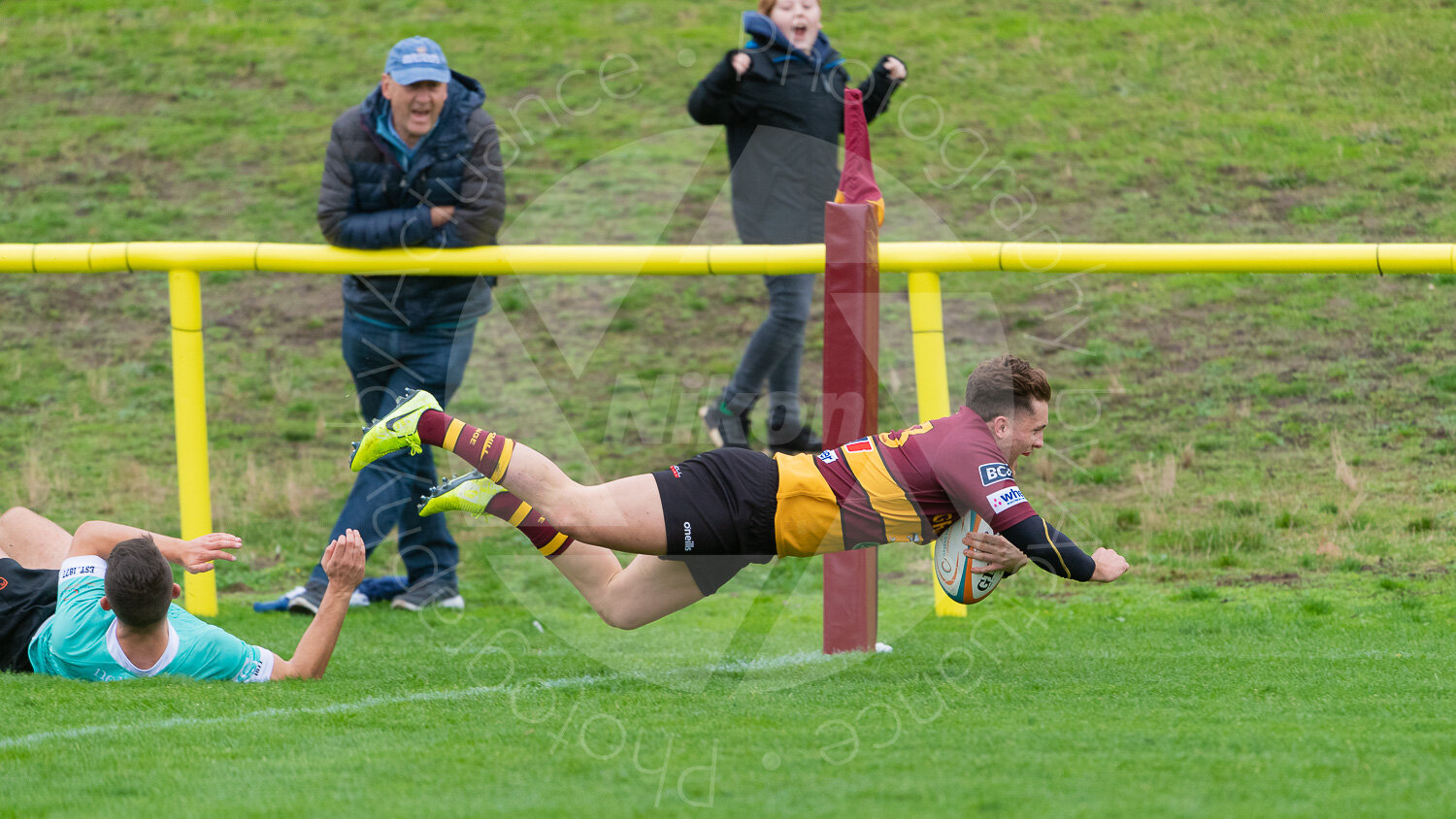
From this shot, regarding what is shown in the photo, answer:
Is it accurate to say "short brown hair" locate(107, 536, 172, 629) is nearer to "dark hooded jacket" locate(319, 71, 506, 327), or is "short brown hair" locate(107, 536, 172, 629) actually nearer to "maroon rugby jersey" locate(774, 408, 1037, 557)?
"maroon rugby jersey" locate(774, 408, 1037, 557)

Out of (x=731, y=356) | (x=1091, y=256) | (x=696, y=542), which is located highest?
(x=1091, y=256)

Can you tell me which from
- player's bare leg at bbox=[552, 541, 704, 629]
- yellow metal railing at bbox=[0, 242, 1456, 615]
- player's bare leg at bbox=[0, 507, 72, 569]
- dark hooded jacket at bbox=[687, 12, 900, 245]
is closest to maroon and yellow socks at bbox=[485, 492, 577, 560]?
player's bare leg at bbox=[552, 541, 704, 629]

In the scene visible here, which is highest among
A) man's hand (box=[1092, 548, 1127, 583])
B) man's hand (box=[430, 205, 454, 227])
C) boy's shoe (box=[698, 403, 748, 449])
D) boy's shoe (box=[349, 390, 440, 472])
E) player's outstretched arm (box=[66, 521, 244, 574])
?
man's hand (box=[430, 205, 454, 227])

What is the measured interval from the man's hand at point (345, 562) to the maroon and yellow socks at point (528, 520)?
0.51 metres

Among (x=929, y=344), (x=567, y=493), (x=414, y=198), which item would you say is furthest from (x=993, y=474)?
(x=414, y=198)

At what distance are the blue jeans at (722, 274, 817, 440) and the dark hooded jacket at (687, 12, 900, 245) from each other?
0.97ft

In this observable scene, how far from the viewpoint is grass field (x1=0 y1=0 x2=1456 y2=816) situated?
4.27 meters

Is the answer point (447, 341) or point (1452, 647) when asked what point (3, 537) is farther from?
point (1452, 647)

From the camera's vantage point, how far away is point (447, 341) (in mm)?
7434

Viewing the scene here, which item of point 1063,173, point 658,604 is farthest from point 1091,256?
point 1063,173

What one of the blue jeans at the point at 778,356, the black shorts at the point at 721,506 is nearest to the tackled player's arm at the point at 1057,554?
the black shorts at the point at 721,506

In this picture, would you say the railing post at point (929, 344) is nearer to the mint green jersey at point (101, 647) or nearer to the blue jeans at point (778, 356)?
the blue jeans at point (778, 356)

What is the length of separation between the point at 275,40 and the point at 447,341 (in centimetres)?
1250

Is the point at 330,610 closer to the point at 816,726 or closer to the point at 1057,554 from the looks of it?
the point at 816,726
